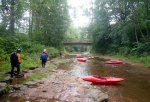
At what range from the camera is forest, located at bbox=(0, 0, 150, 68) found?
1944cm

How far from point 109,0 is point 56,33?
12.3 metres

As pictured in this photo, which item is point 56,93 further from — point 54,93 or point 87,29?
point 87,29

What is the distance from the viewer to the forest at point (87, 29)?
63.8ft

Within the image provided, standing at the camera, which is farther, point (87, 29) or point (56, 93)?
point (87, 29)

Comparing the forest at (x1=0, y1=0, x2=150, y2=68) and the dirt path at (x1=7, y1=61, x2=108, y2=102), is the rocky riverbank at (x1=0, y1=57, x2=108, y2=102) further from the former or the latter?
the forest at (x1=0, y1=0, x2=150, y2=68)

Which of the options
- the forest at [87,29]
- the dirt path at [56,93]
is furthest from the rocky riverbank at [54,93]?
the forest at [87,29]

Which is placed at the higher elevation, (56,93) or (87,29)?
(87,29)

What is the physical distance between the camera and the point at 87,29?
4175 cm

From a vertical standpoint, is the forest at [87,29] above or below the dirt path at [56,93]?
above

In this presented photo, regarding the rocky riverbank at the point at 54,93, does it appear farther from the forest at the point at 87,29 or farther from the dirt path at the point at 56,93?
the forest at the point at 87,29

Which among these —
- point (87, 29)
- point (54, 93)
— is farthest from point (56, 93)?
point (87, 29)

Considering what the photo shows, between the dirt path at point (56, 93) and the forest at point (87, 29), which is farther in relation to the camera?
the forest at point (87, 29)

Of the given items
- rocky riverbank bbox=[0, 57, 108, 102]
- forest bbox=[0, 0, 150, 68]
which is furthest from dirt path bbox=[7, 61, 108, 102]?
forest bbox=[0, 0, 150, 68]

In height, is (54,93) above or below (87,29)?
below
